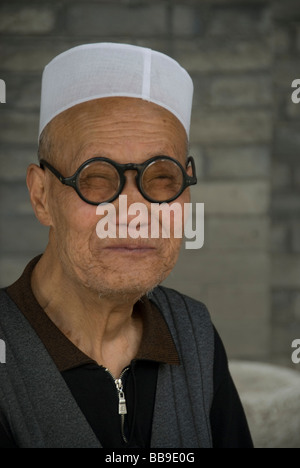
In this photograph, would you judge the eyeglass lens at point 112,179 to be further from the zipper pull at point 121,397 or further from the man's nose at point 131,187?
the zipper pull at point 121,397

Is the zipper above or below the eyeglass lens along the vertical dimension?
below

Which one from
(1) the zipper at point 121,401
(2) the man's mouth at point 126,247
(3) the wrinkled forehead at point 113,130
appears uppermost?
(3) the wrinkled forehead at point 113,130

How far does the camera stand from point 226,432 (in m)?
1.39

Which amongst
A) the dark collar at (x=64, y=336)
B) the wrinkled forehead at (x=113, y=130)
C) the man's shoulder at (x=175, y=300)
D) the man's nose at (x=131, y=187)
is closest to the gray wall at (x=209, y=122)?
the man's shoulder at (x=175, y=300)

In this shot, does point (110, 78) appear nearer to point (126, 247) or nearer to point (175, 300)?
point (126, 247)

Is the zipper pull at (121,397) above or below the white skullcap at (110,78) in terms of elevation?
below

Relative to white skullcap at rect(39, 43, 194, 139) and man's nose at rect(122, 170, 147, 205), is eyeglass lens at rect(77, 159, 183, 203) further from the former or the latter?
white skullcap at rect(39, 43, 194, 139)

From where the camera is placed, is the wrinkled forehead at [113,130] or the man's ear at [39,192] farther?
the man's ear at [39,192]

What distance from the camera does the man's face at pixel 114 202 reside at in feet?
3.80

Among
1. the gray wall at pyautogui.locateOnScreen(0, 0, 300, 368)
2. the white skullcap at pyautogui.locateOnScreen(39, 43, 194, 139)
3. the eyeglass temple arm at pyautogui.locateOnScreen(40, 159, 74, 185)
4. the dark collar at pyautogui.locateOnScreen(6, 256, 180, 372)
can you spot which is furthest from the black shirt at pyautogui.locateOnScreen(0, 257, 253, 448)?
the gray wall at pyautogui.locateOnScreen(0, 0, 300, 368)

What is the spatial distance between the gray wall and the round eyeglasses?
1912 mm

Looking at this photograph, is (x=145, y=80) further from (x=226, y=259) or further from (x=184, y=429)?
(x=226, y=259)

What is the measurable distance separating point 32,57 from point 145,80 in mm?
1901

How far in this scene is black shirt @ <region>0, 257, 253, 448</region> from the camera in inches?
48.1
